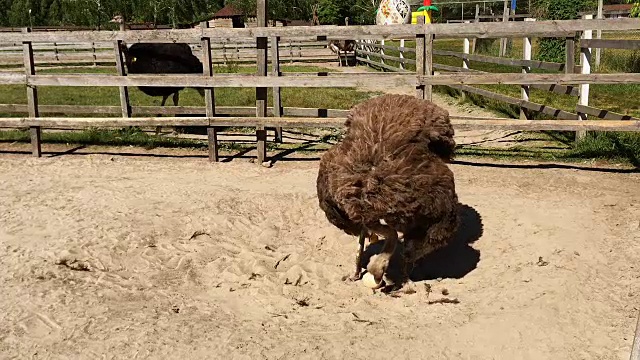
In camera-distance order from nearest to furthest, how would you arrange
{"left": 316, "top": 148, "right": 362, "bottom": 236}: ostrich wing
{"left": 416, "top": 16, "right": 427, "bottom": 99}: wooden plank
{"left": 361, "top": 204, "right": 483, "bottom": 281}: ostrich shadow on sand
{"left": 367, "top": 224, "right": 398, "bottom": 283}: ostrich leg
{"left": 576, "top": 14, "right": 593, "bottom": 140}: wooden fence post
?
{"left": 316, "top": 148, "right": 362, "bottom": 236}: ostrich wing
{"left": 367, "top": 224, "right": 398, "bottom": 283}: ostrich leg
{"left": 361, "top": 204, "right": 483, "bottom": 281}: ostrich shadow on sand
{"left": 416, "top": 16, "right": 427, "bottom": 99}: wooden plank
{"left": 576, "top": 14, "right": 593, "bottom": 140}: wooden fence post

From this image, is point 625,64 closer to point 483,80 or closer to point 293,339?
point 483,80

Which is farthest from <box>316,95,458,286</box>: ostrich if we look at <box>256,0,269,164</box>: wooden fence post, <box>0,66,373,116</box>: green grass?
<box>0,66,373,116</box>: green grass

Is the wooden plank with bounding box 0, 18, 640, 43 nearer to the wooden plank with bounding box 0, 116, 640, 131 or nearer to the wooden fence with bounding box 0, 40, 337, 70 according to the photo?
the wooden plank with bounding box 0, 116, 640, 131

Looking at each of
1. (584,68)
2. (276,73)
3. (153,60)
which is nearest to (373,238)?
(276,73)

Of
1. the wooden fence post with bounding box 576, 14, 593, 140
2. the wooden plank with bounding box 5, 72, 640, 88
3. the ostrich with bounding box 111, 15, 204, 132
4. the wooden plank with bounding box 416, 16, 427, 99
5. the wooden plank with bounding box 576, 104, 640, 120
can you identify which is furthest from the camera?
the ostrich with bounding box 111, 15, 204, 132

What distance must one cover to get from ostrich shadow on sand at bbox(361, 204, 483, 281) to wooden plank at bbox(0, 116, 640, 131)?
6.41 feet

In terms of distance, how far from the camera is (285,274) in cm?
517

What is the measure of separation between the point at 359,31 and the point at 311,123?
137 cm

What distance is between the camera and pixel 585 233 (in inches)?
223

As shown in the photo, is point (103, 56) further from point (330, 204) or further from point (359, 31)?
point (330, 204)

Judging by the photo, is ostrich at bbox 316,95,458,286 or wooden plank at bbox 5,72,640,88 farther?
wooden plank at bbox 5,72,640,88

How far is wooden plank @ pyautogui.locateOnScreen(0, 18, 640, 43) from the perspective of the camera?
7.32 meters

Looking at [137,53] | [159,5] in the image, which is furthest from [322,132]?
[159,5]

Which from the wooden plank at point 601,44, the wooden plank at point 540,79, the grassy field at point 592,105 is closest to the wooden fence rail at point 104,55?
the grassy field at point 592,105
